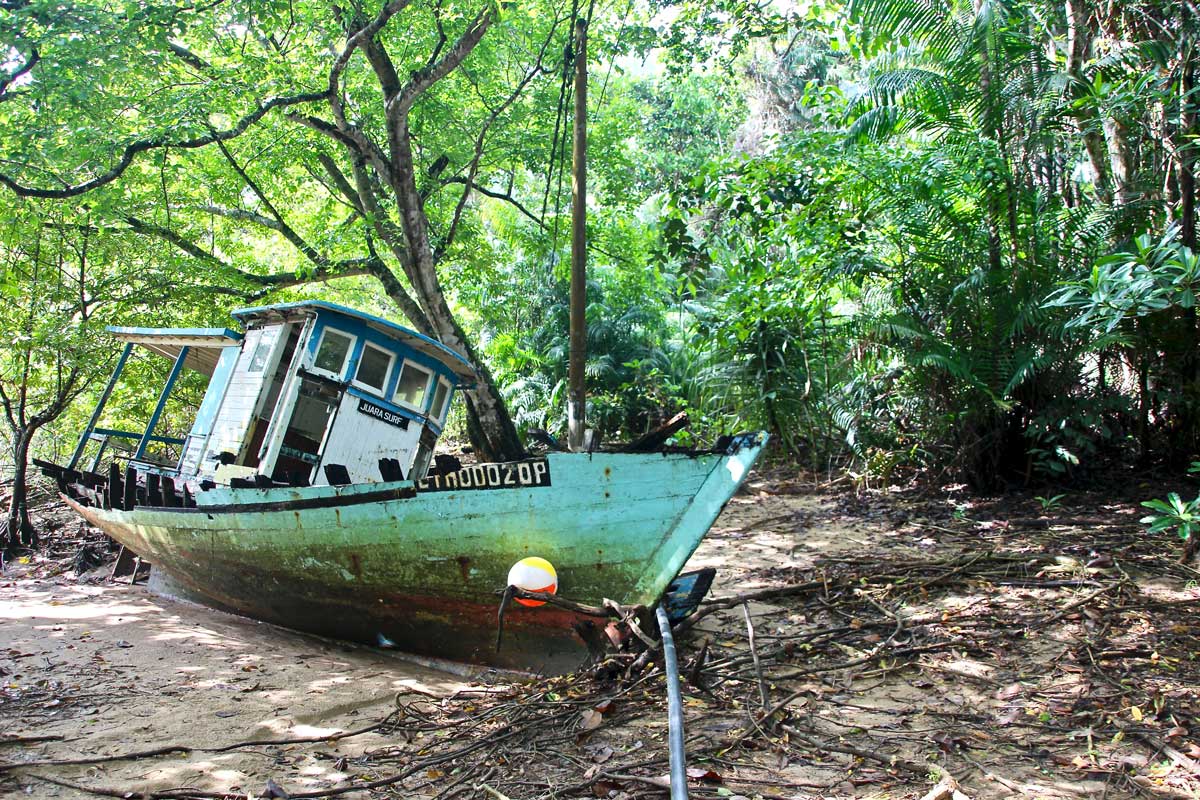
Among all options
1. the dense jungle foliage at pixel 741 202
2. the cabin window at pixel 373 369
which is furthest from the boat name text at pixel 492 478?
the dense jungle foliage at pixel 741 202

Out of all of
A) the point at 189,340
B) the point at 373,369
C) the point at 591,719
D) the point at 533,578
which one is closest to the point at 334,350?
the point at 373,369

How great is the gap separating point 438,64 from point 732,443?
22.4 feet

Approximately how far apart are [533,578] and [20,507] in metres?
9.12

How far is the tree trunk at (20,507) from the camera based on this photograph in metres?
10.6

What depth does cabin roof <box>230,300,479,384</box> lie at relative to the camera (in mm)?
7043

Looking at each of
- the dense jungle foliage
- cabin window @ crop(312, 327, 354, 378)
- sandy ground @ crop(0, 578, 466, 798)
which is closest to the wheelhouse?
cabin window @ crop(312, 327, 354, 378)

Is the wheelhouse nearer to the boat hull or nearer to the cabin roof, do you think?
the cabin roof

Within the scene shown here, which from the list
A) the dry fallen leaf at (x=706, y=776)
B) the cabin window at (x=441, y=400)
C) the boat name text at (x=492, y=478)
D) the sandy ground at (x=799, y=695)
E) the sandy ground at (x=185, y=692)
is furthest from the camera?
the cabin window at (x=441, y=400)

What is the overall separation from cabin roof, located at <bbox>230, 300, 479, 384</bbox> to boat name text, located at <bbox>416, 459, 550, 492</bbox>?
64.3 inches

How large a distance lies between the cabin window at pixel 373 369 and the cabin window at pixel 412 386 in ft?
0.49

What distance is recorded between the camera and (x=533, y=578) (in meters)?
5.14

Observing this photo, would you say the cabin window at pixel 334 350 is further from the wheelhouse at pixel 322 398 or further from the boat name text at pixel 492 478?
the boat name text at pixel 492 478

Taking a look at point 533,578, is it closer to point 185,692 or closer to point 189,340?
point 185,692

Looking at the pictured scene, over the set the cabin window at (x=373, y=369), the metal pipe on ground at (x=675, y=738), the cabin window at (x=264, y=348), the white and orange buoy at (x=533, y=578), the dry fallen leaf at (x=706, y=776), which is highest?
the cabin window at (x=264, y=348)
